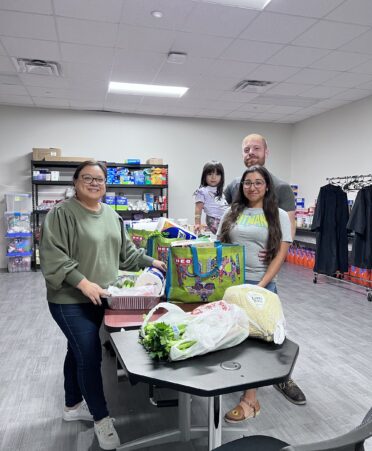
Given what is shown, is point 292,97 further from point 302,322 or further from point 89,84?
point 302,322

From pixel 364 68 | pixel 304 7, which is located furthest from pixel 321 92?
pixel 304 7

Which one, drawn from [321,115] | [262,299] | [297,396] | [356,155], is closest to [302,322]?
[297,396]

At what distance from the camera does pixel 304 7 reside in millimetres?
2918

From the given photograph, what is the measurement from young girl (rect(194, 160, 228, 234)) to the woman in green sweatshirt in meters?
1.77

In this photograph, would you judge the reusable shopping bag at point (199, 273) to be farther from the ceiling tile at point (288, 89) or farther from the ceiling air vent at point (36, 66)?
the ceiling tile at point (288, 89)

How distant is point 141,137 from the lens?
22.1ft

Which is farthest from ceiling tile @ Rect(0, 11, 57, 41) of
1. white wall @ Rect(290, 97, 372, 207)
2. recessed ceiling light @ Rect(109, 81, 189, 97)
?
white wall @ Rect(290, 97, 372, 207)

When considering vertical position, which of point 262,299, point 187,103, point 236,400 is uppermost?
point 187,103

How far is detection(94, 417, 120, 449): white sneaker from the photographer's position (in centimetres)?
173

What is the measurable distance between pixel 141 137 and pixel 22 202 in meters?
2.40

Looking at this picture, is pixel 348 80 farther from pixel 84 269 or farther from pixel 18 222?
pixel 18 222

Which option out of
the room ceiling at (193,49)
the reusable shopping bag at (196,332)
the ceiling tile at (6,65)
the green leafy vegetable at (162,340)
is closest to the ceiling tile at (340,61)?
the room ceiling at (193,49)

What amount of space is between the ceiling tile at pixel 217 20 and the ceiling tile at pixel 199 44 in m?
0.11

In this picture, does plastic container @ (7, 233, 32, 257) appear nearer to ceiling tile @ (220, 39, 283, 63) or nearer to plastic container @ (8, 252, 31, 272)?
plastic container @ (8, 252, 31, 272)
